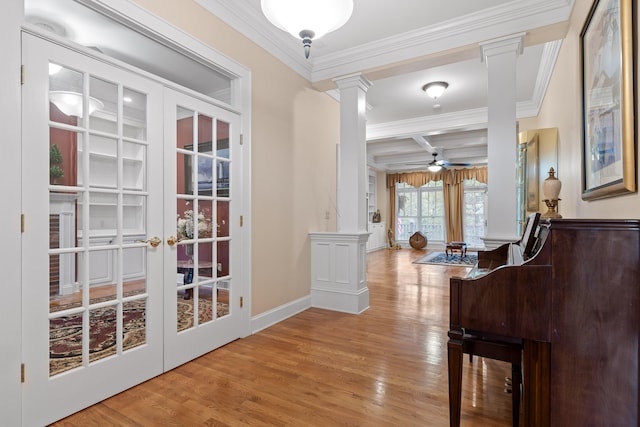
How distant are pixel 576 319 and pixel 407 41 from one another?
9.82 ft

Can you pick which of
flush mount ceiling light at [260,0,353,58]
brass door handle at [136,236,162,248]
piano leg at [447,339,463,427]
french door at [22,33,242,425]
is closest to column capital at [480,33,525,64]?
flush mount ceiling light at [260,0,353,58]

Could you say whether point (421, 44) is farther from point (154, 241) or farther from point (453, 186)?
point (453, 186)

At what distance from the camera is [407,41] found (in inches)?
128

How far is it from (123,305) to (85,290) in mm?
327

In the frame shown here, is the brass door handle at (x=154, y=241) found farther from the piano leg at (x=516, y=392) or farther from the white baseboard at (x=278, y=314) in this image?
the piano leg at (x=516, y=392)

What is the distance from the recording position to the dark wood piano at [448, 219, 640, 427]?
110 centimetres

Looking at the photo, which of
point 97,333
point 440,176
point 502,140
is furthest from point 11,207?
point 440,176

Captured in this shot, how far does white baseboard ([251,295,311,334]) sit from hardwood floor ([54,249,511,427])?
0.28ft

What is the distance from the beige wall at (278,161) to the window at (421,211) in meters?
7.09

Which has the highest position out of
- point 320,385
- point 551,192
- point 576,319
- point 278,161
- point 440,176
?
point 440,176

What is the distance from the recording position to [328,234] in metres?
3.75

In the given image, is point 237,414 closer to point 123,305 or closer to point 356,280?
point 123,305

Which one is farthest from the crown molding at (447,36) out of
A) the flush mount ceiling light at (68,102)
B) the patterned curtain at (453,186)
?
the patterned curtain at (453,186)

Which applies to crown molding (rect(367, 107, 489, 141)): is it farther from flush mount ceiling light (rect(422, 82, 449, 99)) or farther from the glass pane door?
the glass pane door
